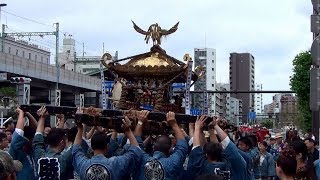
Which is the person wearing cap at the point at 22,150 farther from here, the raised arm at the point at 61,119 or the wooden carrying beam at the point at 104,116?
the raised arm at the point at 61,119

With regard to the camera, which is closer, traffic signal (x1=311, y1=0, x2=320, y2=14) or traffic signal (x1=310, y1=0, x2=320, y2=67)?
traffic signal (x1=310, y1=0, x2=320, y2=67)

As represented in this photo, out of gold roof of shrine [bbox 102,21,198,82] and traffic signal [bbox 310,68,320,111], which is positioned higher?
gold roof of shrine [bbox 102,21,198,82]

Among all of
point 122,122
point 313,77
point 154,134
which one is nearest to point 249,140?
point 154,134

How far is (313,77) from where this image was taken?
6.41m

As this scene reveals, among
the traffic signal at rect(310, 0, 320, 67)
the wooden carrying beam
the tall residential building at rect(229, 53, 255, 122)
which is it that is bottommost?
the wooden carrying beam

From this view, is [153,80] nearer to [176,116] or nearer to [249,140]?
[249,140]

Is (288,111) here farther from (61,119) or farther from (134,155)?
(134,155)

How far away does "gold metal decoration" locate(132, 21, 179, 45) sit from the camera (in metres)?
13.4

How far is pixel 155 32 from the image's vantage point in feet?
43.9

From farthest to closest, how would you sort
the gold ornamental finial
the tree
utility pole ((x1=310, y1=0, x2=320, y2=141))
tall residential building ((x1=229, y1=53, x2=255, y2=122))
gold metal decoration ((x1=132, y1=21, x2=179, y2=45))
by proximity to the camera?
tall residential building ((x1=229, y1=53, x2=255, y2=122)), the tree, the gold ornamental finial, gold metal decoration ((x1=132, y1=21, x2=179, y2=45)), utility pole ((x1=310, y1=0, x2=320, y2=141))

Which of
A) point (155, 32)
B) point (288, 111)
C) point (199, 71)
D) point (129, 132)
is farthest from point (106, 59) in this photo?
point (288, 111)

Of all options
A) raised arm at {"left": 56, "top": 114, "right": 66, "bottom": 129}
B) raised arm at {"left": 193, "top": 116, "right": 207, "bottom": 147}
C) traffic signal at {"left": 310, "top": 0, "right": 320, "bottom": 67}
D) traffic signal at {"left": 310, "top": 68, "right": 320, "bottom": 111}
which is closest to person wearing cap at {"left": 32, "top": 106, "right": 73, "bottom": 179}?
raised arm at {"left": 56, "top": 114, "right": 66, "bottom": 129}

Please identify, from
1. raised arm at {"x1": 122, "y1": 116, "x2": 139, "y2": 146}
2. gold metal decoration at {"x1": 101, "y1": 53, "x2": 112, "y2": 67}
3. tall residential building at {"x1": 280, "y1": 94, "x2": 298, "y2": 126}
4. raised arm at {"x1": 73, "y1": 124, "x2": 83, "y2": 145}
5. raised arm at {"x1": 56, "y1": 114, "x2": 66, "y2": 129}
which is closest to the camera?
raised arm at {"x1": 122, "y1": 116, "x2": 139, "y2": 146}

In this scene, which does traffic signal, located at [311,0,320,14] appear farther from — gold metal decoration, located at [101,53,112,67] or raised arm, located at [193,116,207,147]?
gold metal decoration, located at [101,53,112,67]
